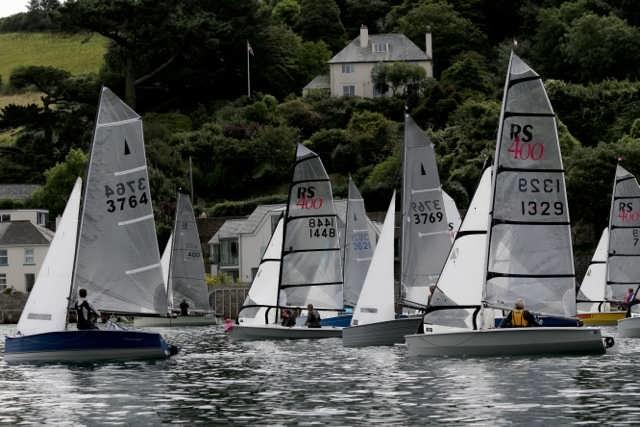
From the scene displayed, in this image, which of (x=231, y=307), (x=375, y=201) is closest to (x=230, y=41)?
(x=375, y=201)

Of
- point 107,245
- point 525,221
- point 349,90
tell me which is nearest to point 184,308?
point 107,245

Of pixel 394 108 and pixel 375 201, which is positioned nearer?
pixel 375 201

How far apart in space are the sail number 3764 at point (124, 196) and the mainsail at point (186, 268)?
36.7m

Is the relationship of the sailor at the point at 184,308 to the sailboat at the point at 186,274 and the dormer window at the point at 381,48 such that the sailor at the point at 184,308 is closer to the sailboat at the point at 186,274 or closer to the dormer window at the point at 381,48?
the sailboat at the point at 186,274

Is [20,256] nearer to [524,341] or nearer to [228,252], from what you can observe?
[228,252]

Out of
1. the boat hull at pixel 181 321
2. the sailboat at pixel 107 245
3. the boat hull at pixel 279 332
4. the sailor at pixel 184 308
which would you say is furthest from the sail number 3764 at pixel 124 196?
the sailor at pixel 184 308

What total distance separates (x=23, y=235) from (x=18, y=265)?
2089mm

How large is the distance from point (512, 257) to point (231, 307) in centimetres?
5073

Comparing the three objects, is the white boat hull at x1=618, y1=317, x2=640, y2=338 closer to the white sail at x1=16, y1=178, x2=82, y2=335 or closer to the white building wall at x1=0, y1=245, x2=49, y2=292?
the white sail at x1=16, y1=178, x2=82, y2=335

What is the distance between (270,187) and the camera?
129 m

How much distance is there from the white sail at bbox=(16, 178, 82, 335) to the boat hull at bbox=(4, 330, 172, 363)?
686 mm

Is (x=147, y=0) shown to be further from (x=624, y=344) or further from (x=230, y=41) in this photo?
(x=624, y=344)

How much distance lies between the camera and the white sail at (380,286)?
50906mm

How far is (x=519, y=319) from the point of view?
4341 cm
